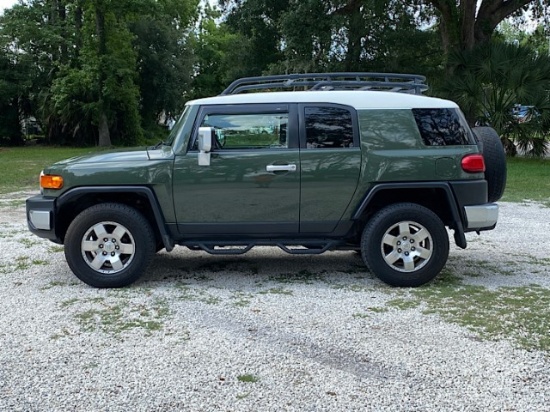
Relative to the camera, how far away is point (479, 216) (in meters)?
5.43

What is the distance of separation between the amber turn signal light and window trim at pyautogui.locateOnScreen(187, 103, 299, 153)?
1.23 meters

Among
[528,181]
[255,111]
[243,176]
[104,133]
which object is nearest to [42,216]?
[243,176]

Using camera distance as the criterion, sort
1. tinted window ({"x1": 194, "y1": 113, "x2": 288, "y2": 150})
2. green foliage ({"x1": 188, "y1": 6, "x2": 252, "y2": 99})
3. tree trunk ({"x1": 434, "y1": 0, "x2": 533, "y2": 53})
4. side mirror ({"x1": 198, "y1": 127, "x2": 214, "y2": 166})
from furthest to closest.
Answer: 1. green foliage ({"x1": 188, "y1": 6, "x2": 252, "y2": 99})
2. tree trunk ({"x1": 434, "y1": 0, "x2": 533, "y2": 53})
3. tinted window ({"x1": 194, "y1": 113, "x2": 288, "y2": 150})
4. side mirror ({"x1": 198, "y1": 127, "x2": 214, "y2": 166})

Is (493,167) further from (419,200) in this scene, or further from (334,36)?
(334,36)

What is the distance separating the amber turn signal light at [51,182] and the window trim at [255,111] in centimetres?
123

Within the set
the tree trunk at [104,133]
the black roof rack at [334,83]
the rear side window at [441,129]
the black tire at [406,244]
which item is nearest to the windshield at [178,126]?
the black roof rack at [334,83]

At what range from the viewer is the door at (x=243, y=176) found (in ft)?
17.7

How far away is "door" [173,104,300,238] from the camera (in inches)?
213

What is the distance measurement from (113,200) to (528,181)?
1178cm

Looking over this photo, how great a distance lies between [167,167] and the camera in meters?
5.40

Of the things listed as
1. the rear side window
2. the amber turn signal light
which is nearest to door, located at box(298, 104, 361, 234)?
the rear side window

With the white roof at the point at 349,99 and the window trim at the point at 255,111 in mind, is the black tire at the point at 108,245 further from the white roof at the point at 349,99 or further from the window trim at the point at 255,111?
the white roof at the point at 349,99

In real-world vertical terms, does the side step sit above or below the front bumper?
below

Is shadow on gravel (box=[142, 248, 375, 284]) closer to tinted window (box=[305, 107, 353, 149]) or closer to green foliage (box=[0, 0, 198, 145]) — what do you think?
tinted window (box=[305, 107, 353, 149])
